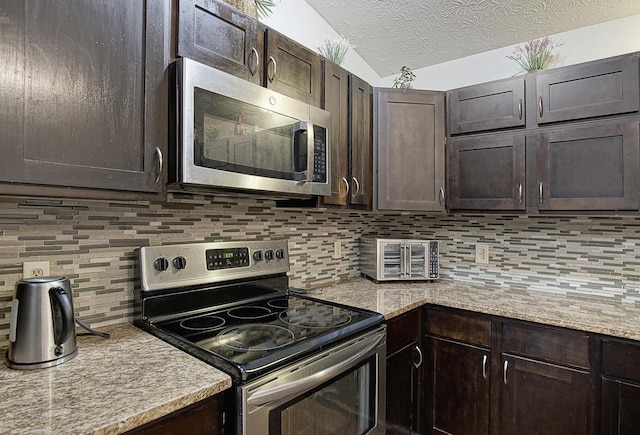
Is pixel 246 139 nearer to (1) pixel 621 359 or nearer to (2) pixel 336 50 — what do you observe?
(2) pixel 336 50

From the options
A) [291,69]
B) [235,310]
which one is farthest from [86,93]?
[235,310]

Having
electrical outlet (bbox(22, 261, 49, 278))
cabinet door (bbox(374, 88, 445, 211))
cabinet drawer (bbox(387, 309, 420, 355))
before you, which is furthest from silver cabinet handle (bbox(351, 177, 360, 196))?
electrical outlet (bbox(22, 261, 49, 278))

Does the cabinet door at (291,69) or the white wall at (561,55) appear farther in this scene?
the white wall at (561,55)

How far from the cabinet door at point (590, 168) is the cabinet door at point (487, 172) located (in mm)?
107

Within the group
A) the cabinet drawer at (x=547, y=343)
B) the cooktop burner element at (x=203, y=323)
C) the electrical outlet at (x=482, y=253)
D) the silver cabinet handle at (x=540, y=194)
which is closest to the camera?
the cooktop burner element at (x=203, y=323)

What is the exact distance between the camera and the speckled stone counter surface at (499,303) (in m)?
1.59

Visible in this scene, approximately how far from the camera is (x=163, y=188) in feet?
3.80

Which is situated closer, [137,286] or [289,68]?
[137,286]

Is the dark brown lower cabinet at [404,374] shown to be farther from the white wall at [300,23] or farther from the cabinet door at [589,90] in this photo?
the white wall at [300,23]

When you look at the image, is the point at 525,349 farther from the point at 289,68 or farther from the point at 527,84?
the point at 289,68

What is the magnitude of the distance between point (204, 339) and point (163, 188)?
52cm

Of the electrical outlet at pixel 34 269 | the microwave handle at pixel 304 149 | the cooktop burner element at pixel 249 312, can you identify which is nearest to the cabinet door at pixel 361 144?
the microwave handle at pixel 304 149

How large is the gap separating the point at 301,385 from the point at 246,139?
2.83ft

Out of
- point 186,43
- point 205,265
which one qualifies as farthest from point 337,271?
point 186,43
